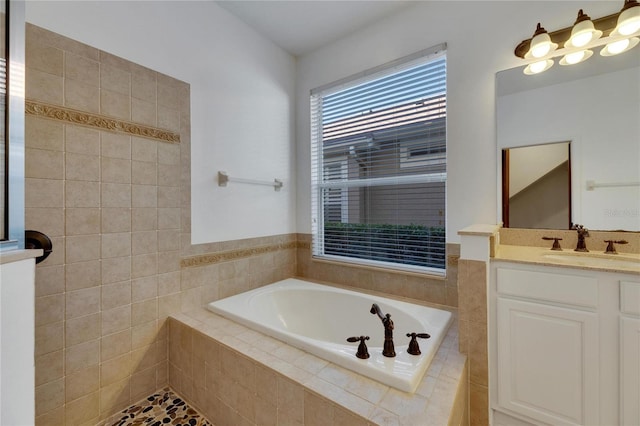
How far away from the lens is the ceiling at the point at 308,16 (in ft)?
6.72

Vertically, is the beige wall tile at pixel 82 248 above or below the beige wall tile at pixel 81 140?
below

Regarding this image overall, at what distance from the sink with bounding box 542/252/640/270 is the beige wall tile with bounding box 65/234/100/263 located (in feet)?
7.95

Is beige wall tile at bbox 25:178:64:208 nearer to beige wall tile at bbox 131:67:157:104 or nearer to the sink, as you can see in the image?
beige wall tile at bbox 131:67:157:104

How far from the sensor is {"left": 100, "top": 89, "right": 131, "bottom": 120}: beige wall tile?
152 cm

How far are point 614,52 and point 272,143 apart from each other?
2.32m

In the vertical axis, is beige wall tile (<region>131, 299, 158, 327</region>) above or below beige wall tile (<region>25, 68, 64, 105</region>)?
below

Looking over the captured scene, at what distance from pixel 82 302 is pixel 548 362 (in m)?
2.37

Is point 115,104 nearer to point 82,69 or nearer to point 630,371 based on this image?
point 82,69

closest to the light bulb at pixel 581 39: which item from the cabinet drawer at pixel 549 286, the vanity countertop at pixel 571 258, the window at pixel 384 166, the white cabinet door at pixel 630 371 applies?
the window at pixel 384 166

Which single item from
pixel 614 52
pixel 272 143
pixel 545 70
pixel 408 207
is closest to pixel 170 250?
pixel 272 143

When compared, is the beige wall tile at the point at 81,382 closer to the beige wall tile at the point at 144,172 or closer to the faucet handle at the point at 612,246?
the beige wall tile at the point at 144,172

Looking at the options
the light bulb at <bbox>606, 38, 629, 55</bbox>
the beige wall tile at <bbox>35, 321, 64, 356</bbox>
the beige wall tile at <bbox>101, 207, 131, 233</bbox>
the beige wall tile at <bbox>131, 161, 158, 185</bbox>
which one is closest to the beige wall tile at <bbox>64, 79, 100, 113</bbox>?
the beige wall tile at <bbox>131, 161, 158, 185</bbox>

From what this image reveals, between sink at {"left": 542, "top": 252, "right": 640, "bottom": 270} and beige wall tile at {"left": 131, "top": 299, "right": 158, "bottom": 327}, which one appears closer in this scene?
sink at {"left": 542, "top": 252, "right": 640, "bottom": 270}

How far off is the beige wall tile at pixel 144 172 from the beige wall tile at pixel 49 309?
0.71m
